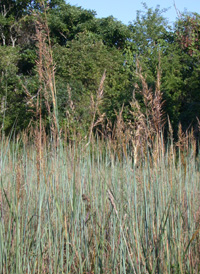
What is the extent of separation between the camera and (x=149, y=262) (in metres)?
1.65

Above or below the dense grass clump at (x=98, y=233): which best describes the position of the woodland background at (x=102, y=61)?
above

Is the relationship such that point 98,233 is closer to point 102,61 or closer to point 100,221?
point 100,221

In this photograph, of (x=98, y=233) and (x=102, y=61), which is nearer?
(x=98, y=233)

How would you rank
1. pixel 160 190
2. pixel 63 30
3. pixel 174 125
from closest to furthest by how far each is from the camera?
pixel 160 190 → pixel 174 125 → pixel 63 30

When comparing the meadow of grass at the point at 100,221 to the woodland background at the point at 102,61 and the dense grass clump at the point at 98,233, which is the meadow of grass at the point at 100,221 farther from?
the woodland background at the point at 102,61

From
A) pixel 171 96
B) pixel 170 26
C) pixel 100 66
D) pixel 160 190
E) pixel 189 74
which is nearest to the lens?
pixel 160 190

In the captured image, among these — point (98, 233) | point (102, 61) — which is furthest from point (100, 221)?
point (102, 61)

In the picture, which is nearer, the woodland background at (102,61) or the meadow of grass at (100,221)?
the meadow of grass at (100,221)

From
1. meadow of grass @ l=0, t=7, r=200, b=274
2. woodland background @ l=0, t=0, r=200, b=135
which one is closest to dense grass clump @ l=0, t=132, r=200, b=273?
meadow of grass @ l=0, t=7, r=200, b=274

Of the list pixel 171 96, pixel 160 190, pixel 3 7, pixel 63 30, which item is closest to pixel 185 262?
pixel 160 190

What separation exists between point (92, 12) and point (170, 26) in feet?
12.0

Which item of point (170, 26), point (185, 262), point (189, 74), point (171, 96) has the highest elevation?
point (170, 26)

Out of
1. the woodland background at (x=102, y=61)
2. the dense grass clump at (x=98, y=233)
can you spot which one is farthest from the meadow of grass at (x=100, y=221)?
the woodland background at (x=102, y=61)

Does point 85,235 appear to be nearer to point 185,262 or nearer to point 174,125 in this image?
point 185,262
